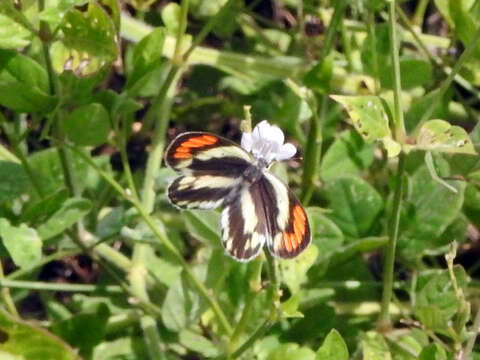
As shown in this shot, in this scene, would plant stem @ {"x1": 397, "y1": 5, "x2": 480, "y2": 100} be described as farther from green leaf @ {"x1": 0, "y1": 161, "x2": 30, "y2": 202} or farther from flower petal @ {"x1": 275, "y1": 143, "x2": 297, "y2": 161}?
green leaf @ {"x1": 0, "y1": 161, "x2": 30, "y2": 202}

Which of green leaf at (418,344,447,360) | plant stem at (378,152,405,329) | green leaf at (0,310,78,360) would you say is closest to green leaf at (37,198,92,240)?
green leaf at (0,310,78,360)

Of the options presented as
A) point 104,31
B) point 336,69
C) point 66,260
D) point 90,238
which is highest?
point 104,31

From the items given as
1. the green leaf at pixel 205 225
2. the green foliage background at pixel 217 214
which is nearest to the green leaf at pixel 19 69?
the green foliage background at pixel 217 214

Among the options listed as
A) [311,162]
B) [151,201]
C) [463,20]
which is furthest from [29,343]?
[463,20]

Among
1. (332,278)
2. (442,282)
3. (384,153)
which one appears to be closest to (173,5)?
(384,153)

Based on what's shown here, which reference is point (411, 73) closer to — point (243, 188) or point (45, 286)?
point (243, 188)

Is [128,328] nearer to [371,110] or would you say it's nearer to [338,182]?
[338,182]
